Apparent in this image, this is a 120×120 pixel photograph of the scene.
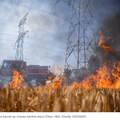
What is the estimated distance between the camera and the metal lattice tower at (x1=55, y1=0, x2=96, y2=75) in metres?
6.13

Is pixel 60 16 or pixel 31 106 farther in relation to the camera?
pixel 60 16

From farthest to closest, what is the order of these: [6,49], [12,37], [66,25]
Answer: [66,25], [12,37], [6,49]

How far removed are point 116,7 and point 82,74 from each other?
12.3 feet

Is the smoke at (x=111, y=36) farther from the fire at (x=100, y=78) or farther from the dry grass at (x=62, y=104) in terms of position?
the dry grass at (x=62, y=104)

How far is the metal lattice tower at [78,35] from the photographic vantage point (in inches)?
241

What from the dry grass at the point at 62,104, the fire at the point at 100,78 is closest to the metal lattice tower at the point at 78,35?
the fire at the point at 100,78

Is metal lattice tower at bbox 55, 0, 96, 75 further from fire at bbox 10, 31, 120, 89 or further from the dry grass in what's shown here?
the dry grass

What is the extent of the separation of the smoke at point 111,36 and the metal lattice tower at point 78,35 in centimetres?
81

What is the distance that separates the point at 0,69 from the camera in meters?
7.26

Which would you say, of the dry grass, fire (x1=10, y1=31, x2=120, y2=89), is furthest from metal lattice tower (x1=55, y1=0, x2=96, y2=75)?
the dry grass

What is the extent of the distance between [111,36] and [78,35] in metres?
2.04

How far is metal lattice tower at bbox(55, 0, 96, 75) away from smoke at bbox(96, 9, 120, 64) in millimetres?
806

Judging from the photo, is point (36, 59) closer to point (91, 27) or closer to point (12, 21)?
point (12, 21)

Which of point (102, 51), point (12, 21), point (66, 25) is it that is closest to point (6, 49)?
point (12, 21)
